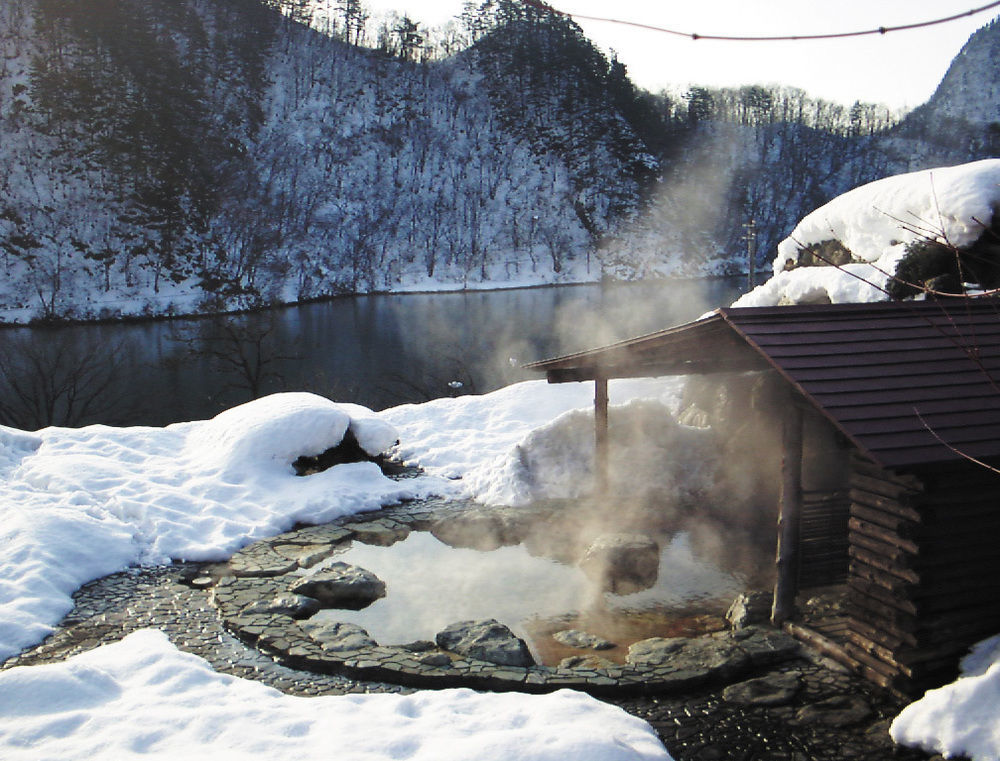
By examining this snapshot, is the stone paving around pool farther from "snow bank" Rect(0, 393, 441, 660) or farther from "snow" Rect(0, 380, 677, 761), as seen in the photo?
"snow bank" Rect(0, 393, 441, 660)

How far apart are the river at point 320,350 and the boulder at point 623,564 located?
8.76 metres

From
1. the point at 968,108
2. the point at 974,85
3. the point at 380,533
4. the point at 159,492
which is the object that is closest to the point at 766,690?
the point at 380,533

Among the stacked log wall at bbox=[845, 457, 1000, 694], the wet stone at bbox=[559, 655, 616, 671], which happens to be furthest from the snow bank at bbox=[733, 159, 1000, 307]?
the wet stone at bbox=[559, 655, 616, 671]

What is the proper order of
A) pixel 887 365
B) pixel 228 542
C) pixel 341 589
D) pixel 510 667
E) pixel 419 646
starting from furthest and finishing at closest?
pixel 228 542 → pixel 341 589 → pixel 419 646 → pixel 510 667 → pixel 887 365

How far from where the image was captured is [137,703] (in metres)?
5.23

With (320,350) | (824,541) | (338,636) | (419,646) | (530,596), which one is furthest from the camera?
(320,350)

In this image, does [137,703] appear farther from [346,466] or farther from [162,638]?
[346,466]

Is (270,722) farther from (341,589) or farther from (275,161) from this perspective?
(275,161)

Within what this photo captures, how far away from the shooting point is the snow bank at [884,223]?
11.6 metres

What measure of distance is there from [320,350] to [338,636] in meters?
33.3

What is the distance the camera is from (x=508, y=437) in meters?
15.1

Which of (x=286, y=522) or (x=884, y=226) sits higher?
(x=884, y=226)

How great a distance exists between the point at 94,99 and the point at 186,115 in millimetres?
9413

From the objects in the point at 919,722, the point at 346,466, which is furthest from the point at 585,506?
the point at 919,722
